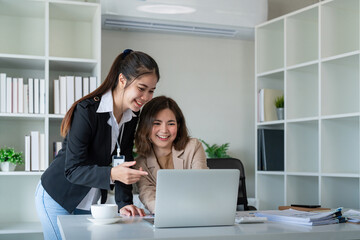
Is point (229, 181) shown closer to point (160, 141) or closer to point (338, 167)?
point (160, 141)

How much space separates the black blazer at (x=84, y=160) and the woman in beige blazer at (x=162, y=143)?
13 centimetres

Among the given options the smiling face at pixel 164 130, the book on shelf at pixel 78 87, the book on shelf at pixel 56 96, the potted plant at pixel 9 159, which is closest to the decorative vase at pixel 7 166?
the potted plant at pixel 9 159

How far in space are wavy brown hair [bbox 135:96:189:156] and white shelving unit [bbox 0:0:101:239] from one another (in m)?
1.17

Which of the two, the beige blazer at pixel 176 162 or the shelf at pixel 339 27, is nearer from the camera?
the beige blazer at pixel 176 162

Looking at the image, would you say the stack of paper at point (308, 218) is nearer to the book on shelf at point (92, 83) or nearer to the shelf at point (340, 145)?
the shelf at point (340, 145)

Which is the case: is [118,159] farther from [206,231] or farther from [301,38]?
[301,38]

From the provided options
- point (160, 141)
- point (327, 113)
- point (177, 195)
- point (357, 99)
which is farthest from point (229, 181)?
point (357, 99)

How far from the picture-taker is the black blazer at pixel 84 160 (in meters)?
1.87

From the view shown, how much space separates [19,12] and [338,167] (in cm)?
265

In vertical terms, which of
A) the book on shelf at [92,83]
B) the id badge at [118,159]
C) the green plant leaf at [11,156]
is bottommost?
the green plant leaf at [11,156]

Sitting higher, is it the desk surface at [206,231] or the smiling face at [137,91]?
the smiling face at [137,91]

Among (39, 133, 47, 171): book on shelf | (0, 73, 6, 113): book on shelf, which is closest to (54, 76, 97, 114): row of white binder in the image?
(39, 133, 47, 171): book on shelf

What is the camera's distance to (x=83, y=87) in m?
3.44

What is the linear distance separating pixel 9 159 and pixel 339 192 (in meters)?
2.41
